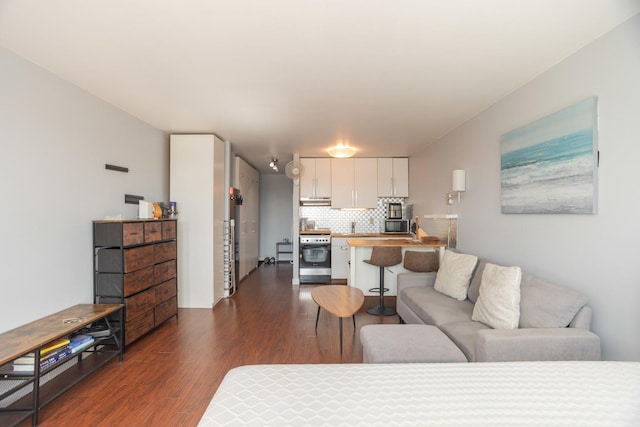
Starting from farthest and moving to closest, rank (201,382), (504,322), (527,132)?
(527,132) < (201,382) < (504,322)

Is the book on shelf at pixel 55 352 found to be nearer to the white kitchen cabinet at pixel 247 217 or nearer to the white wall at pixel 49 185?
the white wall at pixel 49 185

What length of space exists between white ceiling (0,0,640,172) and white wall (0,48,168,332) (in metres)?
A: 0.21

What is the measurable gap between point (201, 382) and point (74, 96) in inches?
107

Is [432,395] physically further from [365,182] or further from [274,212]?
[274,212]

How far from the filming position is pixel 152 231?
312 cm

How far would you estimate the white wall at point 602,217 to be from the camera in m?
1.65

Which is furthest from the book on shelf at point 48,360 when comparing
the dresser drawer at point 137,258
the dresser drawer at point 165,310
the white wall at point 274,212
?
the white wall at point 274,212

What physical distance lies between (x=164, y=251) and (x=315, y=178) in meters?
3.25

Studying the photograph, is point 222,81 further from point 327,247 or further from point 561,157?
point 327,247

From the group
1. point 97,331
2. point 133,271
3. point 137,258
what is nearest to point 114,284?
point 133,271

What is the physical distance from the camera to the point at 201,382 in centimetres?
222

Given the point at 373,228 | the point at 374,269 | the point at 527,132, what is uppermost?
the point at 527,132

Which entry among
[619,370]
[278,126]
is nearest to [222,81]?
[278,126]

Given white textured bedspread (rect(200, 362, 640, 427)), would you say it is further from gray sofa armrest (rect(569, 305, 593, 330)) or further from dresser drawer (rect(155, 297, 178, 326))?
dresser drawer (rect(155, 297, 178, 326))
